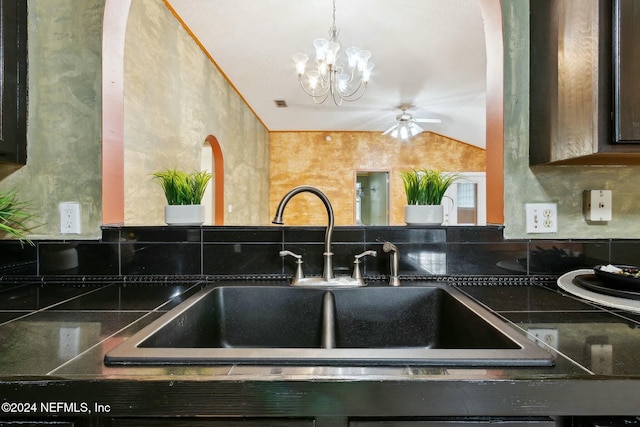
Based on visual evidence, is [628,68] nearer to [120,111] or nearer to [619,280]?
[619,280]

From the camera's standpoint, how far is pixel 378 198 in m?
7.45

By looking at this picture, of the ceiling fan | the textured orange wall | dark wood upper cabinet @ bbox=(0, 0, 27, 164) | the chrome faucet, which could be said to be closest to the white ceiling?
the ceiling fan

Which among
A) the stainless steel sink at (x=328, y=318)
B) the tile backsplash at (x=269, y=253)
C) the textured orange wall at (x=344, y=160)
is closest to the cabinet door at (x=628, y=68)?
the tile backsplash at (x=269, y=253)

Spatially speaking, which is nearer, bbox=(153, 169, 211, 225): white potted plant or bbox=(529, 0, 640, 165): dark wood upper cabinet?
bbox=(529, 0, 640, 165): dark wood upper cabinet

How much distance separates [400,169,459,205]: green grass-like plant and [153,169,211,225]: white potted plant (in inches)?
29.4

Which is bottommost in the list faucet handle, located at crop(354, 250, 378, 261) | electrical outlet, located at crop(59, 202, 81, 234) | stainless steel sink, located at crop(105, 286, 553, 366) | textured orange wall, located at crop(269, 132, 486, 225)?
stainless steel sink, located at crop(105, 286, 553, 366)

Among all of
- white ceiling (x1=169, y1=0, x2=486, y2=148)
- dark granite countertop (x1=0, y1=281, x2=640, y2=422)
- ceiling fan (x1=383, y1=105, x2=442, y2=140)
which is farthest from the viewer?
ceiling fan (x1=383, y1=105, x2=442, y2=140)

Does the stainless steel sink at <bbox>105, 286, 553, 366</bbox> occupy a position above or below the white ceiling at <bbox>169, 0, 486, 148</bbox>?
below

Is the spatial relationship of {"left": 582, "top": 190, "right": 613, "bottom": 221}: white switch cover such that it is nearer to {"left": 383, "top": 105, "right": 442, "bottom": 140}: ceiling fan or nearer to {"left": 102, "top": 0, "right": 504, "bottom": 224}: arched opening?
{"left": 102, "top": 0, "right": 504, "bottom": 224}: arched opening

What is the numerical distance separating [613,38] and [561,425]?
3.08 feet

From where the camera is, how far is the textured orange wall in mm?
6836

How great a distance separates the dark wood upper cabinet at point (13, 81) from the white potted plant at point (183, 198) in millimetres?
454

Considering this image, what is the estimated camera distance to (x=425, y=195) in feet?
4.21

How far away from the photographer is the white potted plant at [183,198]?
127 centimetres
